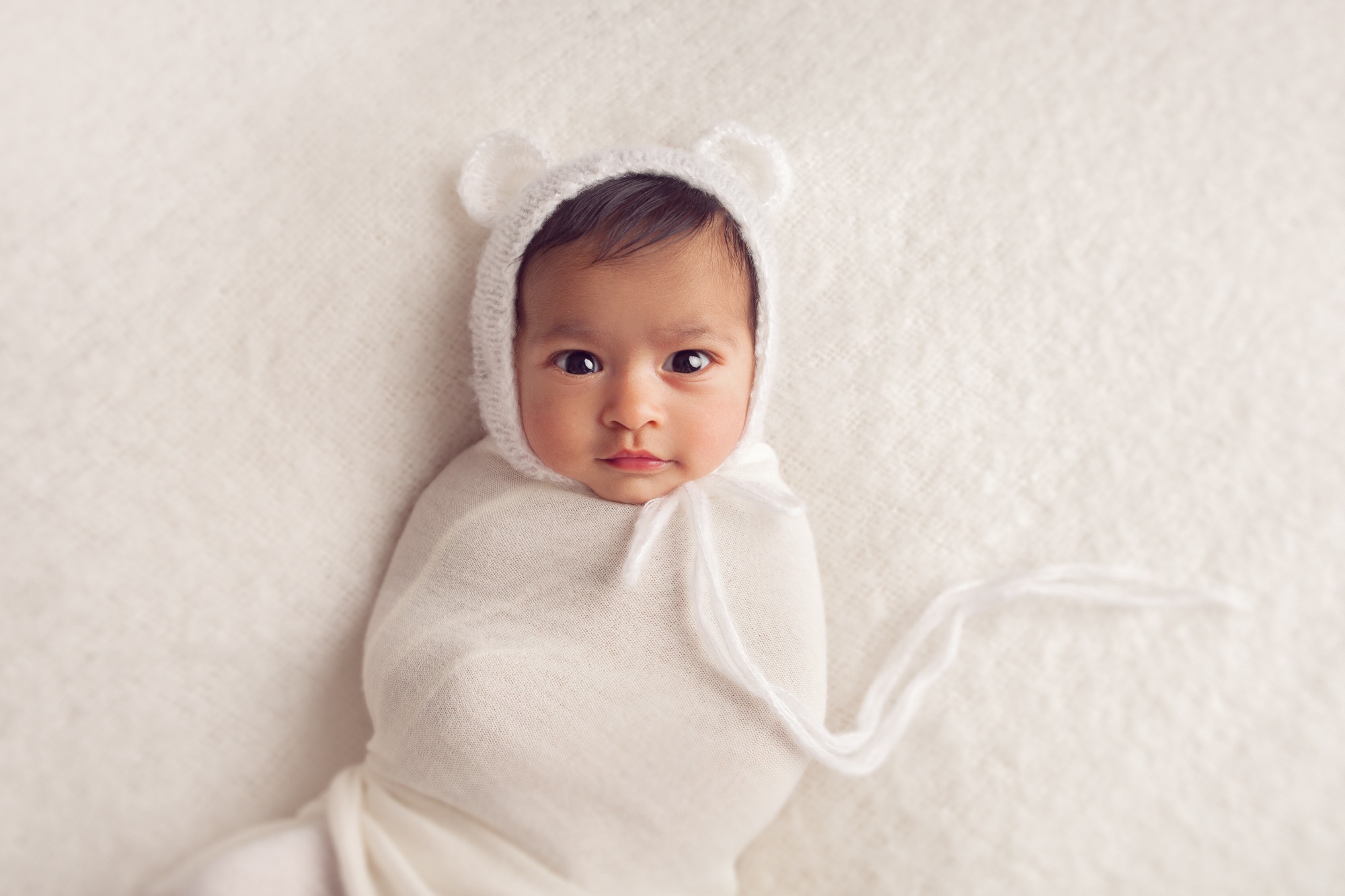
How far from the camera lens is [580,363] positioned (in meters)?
1.12

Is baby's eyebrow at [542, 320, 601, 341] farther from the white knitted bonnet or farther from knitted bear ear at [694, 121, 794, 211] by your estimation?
knitted bear ear at [694, 121, 794, 211]

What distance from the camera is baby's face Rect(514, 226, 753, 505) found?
3.58ft

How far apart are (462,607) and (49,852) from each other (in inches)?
24.2

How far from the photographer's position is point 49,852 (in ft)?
3.84

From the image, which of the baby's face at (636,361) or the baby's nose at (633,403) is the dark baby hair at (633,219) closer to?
the baby's face at (636,361)

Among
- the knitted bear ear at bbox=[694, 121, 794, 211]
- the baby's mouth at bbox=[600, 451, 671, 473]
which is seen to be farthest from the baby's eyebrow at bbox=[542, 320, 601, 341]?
the knitted bear ear at bbox=[694, 121, 794, 211]

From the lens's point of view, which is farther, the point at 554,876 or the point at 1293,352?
the point at 1293,352

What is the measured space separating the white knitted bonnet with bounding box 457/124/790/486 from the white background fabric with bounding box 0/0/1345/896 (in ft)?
0.23

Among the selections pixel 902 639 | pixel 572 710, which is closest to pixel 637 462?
pixel 572 710

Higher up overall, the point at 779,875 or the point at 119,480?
the point at 119,480

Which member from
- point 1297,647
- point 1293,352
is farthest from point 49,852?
point 1293,352

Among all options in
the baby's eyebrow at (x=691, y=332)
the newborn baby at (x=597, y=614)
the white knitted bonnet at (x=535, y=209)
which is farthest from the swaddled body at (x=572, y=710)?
the baby's eyebrow at (x=691, y=332)

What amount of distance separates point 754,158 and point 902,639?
691 mm

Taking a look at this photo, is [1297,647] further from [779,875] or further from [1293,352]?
[779,875]
